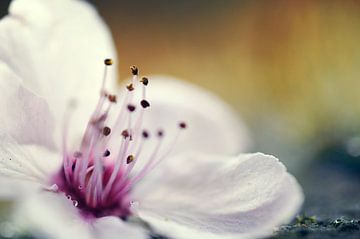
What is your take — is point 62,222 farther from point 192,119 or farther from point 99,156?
point 192,119

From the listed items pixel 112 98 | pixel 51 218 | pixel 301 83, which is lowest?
pixel 51 218

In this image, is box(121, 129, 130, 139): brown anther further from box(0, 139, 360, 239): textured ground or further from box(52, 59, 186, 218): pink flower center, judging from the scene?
box(0, 139, 360, 239): textured ground

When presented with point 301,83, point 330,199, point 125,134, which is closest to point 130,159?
point 125,134

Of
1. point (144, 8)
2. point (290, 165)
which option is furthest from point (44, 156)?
point (144, 8)

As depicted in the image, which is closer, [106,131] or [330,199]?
[106,131]

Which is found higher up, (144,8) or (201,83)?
(144,8)

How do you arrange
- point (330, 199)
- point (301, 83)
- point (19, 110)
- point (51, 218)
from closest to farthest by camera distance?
point (51, 218) → point (19, 110) → point (330, 199) → point (301, 83)

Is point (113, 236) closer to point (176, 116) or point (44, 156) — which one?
point (44, 156)
